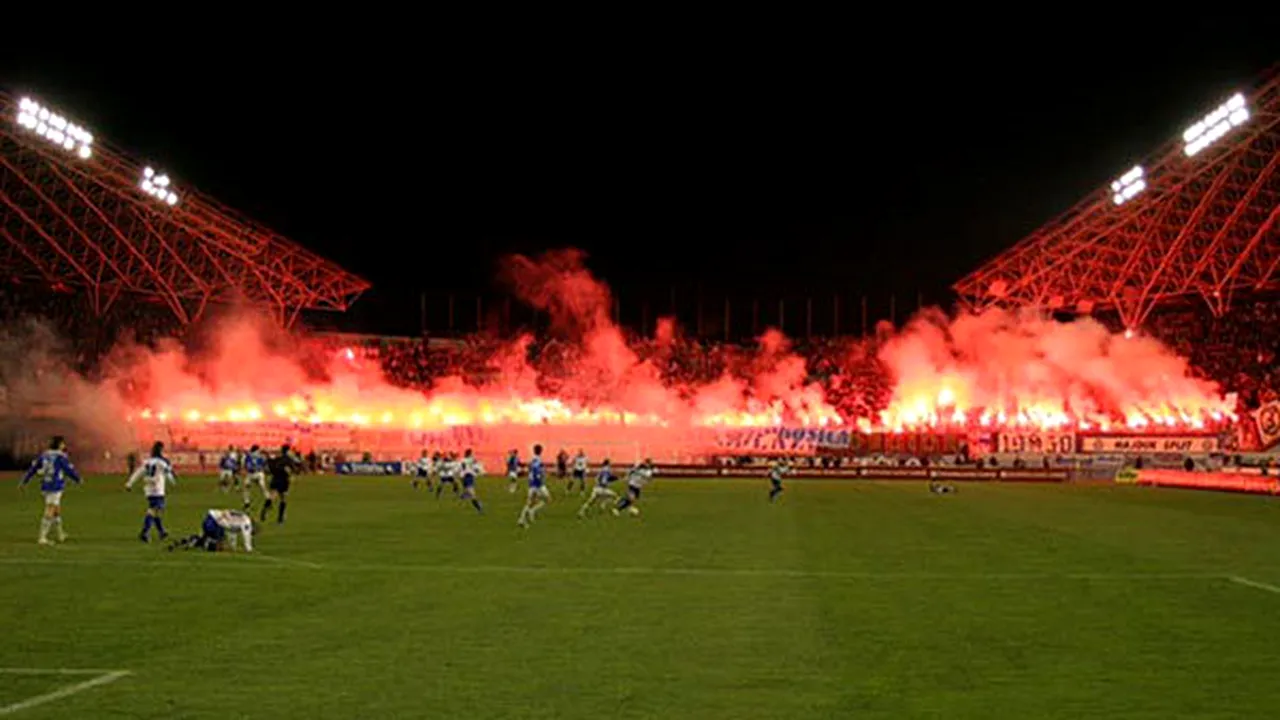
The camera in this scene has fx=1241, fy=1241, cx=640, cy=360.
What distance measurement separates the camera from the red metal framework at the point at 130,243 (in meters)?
59.6

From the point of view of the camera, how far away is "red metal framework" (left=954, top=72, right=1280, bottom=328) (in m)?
58.5

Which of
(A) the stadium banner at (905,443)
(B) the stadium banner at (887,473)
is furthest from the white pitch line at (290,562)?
(A) the stadium banner at (905,443)

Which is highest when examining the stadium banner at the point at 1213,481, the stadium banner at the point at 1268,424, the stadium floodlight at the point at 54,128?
the stadium floodlight at the point at 54,128

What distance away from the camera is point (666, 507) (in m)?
34.8

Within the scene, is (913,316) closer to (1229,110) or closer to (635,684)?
(1229,110)

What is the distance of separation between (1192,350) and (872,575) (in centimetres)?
6858

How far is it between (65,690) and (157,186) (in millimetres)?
56284

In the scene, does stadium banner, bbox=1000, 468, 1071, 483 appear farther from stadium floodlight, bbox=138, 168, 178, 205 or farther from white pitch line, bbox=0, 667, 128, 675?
white pitch line, bbox=0, 667, 128, 675

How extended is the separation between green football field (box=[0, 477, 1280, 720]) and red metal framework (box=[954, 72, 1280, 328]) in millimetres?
37661

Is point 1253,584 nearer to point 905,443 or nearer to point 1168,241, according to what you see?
point 905,443

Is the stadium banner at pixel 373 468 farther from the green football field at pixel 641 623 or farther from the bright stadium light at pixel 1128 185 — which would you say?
the bright stadium light at pixel 1128 185

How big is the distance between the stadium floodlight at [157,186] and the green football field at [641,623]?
37622mm

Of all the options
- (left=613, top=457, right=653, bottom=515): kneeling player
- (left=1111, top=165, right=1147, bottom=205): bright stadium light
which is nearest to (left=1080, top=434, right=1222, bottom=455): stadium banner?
(left=1111, top=165, right=1147, bottom=205): bright stadium light

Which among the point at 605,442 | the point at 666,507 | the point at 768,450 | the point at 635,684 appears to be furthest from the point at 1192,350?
the point at 635,684
